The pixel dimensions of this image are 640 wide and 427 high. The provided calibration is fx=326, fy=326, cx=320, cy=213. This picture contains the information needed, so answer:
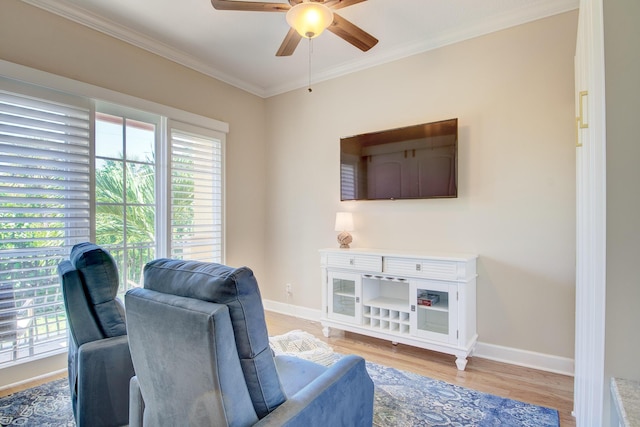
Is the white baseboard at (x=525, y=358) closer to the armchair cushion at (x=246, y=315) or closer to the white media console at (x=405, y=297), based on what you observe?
the white media console at (x=405, y=297)

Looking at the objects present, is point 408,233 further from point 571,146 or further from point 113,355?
point 113,355

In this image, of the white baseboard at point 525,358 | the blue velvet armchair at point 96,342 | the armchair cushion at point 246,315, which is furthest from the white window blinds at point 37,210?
the white baseboard at point 525,358

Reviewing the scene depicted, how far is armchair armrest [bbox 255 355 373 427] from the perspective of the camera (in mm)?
1053

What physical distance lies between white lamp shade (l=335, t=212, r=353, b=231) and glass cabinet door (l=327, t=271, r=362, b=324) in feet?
1.58

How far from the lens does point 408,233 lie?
3230mm

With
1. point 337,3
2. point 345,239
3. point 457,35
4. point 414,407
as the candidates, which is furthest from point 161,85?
point 414,407

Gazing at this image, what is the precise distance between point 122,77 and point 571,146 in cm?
377

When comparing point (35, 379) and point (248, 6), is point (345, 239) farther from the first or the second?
point (35, 379)

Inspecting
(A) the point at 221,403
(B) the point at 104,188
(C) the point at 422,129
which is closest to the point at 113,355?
(A) the point at 221,403

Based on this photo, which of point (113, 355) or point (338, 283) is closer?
point (113, 355)

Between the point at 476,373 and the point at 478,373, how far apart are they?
2cm

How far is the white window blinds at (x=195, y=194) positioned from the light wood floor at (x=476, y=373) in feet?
4.84

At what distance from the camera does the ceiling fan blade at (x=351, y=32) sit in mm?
2142

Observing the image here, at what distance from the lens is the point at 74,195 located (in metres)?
2.61
